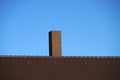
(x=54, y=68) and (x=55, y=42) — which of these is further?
(x=55, y=42)

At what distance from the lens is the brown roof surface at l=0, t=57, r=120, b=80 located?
20.7 meters

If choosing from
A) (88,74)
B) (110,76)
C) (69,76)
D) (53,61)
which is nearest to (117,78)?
(110,76)

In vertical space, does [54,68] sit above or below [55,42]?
below

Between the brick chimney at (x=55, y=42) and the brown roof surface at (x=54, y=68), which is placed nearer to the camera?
the brown roof surface at (x=54, y=68)

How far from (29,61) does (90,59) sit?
4496 millimetres

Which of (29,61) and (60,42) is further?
(60,42)

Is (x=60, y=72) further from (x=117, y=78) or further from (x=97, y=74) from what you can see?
(x=117, y=78)

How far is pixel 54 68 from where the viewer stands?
20.9m

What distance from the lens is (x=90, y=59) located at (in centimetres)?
2136

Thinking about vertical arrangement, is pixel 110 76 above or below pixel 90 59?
below

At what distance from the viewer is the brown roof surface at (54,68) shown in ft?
67.8

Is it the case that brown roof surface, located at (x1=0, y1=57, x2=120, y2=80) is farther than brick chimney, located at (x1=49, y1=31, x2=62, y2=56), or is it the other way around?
brick chimney, located at (x1=49, y1=31, x2=62, y2=56)

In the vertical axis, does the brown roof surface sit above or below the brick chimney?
below

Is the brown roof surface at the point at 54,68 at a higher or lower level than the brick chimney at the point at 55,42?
lower
